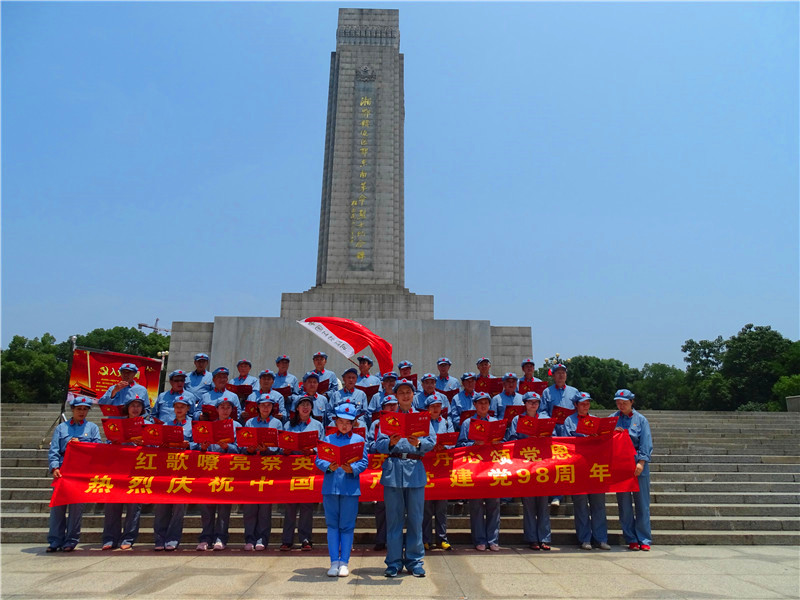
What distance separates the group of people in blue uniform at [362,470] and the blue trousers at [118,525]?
1 centimetres

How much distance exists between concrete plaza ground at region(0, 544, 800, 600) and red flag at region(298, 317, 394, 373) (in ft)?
18.8

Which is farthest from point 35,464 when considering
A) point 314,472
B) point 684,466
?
point 684,466

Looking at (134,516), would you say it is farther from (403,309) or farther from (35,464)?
(403,309)

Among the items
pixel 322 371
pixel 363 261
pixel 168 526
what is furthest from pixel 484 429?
pixel 363 261

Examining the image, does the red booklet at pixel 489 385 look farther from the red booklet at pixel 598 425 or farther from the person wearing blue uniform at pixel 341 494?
the person wearing blue uniform at pixel 341 494

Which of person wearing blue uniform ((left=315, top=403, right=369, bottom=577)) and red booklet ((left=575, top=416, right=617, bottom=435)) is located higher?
red booklet ((left=575, top=416, right=617, bottom=435))

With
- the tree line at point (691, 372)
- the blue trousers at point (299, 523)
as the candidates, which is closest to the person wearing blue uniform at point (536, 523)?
the blue trousers at point (299, 523)

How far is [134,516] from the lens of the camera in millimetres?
6793

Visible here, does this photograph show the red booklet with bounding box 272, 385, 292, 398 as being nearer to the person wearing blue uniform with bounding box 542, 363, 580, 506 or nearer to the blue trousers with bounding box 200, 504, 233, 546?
the blue trousers with bounding box 200, 504, 233, 546

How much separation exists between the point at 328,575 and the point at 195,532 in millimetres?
2761

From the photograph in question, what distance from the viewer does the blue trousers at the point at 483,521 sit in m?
6.59

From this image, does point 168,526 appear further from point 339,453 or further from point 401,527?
point 401,527

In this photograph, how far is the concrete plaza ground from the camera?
15.6ft

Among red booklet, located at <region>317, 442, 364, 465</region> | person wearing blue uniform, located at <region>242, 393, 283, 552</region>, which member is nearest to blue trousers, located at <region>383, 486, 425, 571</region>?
red booklet, located at <region>317, 442, 364, 465</region>
